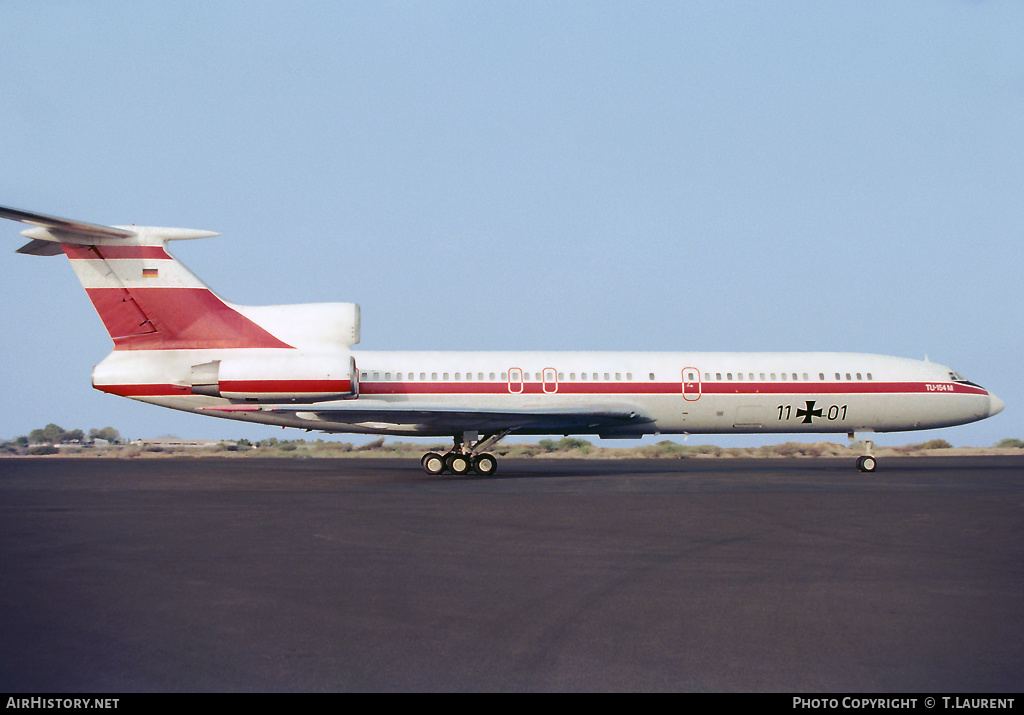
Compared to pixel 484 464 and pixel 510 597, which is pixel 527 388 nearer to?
pixel 484 464

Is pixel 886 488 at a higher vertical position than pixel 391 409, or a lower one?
lower

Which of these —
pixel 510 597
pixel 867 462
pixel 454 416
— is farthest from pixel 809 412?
pixel 510 597

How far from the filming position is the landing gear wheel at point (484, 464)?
23406mm

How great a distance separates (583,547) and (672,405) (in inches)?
651

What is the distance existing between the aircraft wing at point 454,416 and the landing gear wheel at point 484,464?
79 cm

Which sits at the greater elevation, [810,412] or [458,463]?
[810,412]

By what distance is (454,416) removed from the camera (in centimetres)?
2275

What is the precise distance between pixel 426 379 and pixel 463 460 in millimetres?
2698

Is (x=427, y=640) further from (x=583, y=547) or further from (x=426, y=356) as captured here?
(x=426, y=356)

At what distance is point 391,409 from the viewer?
2216 centimetres

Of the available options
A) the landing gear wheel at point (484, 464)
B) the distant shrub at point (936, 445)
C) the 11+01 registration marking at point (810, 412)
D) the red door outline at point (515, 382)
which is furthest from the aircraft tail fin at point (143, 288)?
the distant shrub at point (936, 445)

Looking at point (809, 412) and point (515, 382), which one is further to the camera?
point (809, 412)
